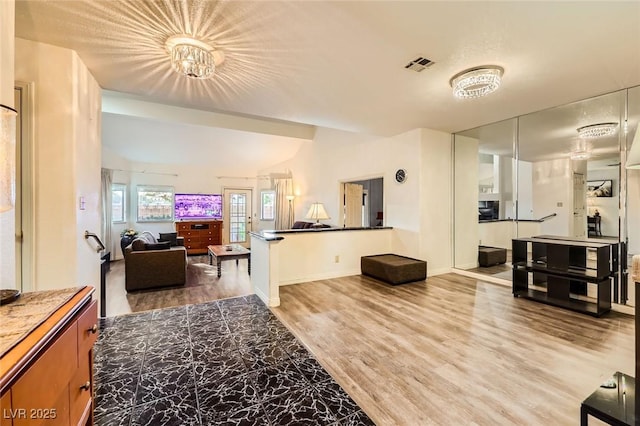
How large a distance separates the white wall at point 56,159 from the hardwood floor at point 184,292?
3.71ft

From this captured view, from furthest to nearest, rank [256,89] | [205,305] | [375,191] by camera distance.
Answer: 1. [375,191]
2. [205,305]
3. [256,89]

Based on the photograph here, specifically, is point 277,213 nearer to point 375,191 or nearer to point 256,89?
point 375,191

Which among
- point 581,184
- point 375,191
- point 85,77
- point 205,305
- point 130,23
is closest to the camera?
point 130,23

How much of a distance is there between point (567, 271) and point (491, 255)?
1.87 metres

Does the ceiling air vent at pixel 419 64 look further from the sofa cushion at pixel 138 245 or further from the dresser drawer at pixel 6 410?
the sofa cushion at pixel 138 245

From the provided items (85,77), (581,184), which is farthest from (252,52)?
(581,184)

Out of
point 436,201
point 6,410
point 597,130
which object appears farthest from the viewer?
point 436,201

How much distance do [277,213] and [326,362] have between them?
22.4 ft

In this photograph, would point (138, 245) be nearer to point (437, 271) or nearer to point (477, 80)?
point (477, 80)

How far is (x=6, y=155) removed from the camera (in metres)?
1.03

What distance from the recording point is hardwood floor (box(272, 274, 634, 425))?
1.64 metres

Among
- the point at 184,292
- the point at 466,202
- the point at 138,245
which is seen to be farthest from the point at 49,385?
the point at 466,202

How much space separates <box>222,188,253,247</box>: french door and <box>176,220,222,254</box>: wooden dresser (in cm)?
54

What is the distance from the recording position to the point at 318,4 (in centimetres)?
175
